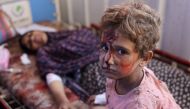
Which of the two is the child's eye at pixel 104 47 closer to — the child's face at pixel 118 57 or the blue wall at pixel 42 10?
the child's face at pixel 118 57

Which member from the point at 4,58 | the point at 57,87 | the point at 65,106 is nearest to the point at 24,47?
the point at 4,58

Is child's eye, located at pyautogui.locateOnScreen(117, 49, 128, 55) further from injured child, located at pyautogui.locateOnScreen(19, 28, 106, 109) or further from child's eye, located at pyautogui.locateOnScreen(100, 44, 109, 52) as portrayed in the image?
injured child, located at pyautogui.locateOnScreen(19, 28, 106, 109)

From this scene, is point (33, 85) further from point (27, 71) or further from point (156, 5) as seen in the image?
point (156, 5)

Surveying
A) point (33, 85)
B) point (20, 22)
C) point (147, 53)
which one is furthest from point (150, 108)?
point (20, 22)

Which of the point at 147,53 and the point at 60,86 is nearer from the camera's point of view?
the point at 147,53

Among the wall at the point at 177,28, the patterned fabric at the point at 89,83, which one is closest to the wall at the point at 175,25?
the wall at the point at 177,28

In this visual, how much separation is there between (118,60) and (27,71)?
108cm

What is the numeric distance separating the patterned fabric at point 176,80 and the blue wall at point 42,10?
1177 millimetres

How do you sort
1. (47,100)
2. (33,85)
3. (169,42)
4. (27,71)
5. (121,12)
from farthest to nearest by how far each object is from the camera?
(169,42)
(27,71)
(33,85)
(47,100)
(121,12)

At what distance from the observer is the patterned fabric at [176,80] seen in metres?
1.47

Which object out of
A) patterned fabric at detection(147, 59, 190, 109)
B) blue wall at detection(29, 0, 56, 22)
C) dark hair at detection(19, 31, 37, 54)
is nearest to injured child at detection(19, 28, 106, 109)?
dark hair at detection(19, 31, 37, 54)

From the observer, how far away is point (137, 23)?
825mm

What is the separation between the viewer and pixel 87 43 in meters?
1.89

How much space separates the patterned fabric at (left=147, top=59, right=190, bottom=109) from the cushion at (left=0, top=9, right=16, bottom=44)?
1121 millimetres
